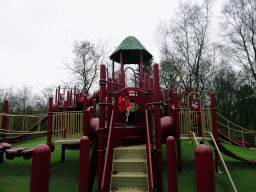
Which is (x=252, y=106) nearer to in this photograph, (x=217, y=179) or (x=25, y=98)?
(x=217, y=179)

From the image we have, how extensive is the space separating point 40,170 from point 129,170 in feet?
10.7

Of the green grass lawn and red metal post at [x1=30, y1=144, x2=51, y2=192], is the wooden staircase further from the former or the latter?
red metal post at [x1=30, y1=144, x2=51, y2=192]

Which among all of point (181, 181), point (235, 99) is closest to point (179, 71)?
point (235, 99)

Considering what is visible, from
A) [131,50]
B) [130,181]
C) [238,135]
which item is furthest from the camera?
[238,135]

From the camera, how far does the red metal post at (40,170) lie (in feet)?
4.95

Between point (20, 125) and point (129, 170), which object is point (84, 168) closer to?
point (129, 170)

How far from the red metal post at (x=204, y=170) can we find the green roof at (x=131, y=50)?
1112 centimetres

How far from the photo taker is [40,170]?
1.55m

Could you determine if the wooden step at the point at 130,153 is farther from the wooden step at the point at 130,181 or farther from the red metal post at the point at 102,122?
the wooden step at the point at 130,181

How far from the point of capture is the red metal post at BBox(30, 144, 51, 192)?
4.95 ft

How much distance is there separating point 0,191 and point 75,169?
10.3 ft

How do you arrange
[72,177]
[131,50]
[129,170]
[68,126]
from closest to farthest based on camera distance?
[129,170] → [72,177] → [68,126] → [131,50]

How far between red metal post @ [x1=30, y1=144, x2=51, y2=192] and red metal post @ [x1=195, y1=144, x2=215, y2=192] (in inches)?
65.9

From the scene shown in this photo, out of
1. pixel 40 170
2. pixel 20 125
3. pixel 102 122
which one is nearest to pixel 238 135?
pixel 102 122
